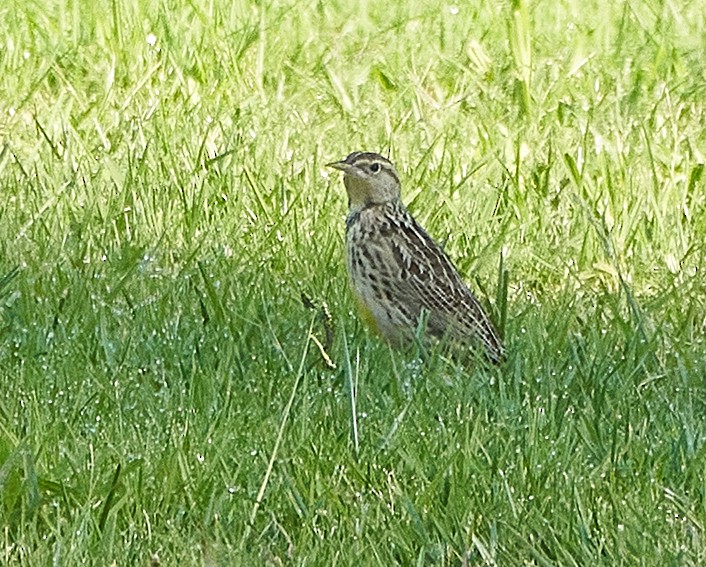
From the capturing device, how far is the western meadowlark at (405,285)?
599 cm

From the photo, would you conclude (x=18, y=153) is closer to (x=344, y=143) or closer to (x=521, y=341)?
(x=344, y=143)

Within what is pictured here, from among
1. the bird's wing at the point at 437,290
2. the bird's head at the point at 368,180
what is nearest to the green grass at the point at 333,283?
the bird's wing at the point at 437,290

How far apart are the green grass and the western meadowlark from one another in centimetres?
13

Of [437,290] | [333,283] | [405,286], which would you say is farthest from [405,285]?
[333,283]

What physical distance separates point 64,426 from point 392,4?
5961 millimetres

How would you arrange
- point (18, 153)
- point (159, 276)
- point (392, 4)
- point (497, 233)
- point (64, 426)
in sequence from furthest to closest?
point (392, 4), point (18, 153), point (497, 233), point (159, 276), point (64, 426)

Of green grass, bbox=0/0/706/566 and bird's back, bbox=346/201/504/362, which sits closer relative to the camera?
green grass, bbox=0/0/706/566

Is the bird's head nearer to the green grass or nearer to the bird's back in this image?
the bird's back

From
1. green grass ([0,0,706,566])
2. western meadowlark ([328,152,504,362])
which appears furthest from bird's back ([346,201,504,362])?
green grass ([0,0,706,566])

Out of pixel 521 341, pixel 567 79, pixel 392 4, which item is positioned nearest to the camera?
pixel 521 341

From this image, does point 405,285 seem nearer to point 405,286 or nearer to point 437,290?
point 405,286

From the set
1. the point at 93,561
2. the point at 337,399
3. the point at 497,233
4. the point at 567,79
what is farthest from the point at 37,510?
the point at 567,79

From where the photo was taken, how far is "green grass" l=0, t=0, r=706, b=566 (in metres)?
4.39

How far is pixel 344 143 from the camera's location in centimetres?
810
